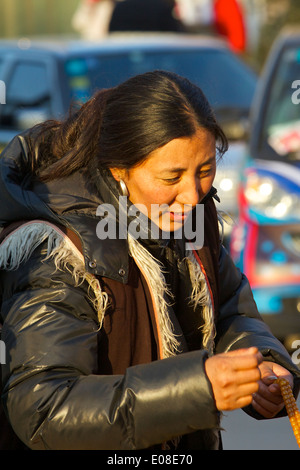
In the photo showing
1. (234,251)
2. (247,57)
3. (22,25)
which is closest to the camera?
(234,251)

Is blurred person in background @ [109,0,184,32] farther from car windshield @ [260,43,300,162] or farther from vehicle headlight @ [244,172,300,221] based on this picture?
vehicle headlight @ [244,172,300,221]

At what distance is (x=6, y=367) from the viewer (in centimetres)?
197

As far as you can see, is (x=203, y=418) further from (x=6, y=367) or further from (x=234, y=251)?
(x=234, y=251)

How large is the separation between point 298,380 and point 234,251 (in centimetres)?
283

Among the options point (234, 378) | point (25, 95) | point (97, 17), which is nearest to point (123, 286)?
point (234, 378)

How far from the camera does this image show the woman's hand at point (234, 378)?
1.83m

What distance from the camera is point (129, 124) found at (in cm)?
221

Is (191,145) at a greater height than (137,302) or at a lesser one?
greater

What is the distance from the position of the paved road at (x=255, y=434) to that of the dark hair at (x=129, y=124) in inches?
89.7

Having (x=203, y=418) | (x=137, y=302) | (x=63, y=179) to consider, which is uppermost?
(x=63, y=179)

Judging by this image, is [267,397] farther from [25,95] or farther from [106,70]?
[25,95]

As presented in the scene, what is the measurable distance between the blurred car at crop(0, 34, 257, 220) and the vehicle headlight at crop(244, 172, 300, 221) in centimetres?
63

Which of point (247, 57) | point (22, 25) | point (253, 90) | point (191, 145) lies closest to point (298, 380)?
point (191, 145)

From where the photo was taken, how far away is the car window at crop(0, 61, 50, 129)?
630cm
